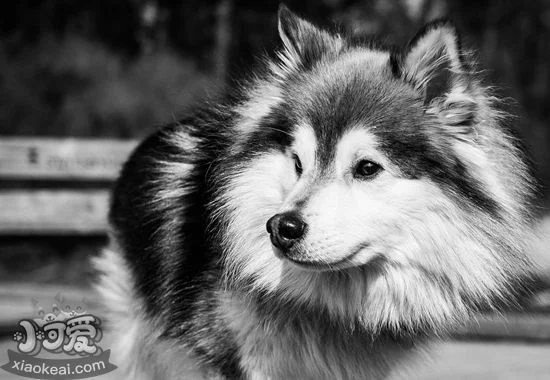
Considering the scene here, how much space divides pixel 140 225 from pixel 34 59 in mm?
6527

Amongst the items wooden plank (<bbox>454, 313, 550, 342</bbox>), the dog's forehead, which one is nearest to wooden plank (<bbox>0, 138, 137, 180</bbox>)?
wooden plank (<bbox>454, 313, 550, 342</bbox>)

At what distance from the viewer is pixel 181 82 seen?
996 cm

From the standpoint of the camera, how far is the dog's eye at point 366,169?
9.24ft

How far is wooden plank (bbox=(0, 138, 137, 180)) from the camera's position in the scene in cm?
773

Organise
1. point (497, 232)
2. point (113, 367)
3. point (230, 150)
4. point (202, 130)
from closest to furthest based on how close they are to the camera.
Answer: point (497, 232), point (230, 150), point (202, 130), point (113, 367)

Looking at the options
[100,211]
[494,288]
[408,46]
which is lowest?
[100,211]

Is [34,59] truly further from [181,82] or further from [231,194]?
[231,194]

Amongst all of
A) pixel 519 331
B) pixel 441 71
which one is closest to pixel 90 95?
pixel 519 331

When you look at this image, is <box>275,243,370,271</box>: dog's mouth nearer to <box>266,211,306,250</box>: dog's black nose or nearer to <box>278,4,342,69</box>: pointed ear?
<box>266,211,306,250</box>: dog's black nose

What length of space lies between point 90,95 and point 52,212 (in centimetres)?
214

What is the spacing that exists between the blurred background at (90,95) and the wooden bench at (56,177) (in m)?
0.01

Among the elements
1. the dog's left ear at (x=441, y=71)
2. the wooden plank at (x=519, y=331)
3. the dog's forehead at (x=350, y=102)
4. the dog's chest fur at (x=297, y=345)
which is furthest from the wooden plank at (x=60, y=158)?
the dog's left ear at (x=441, y=71)

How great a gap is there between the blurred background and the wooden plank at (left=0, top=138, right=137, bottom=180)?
0.01 meters

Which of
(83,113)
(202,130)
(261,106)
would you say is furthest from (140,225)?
(83,113)
